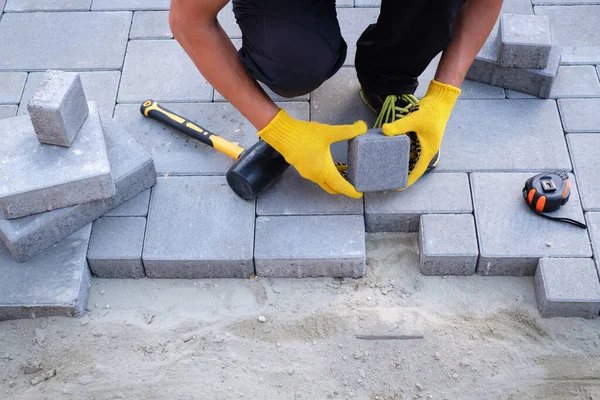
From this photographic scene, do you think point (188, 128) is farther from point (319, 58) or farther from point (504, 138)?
point (504, 138)

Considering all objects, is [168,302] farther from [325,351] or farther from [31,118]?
[31,118]

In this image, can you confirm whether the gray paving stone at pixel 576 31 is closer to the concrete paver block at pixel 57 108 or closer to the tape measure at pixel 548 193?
the tape measure at pixel 548 193

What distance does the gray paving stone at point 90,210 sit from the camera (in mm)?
2980

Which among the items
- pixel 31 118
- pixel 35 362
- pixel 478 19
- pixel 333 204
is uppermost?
pixel 478 19

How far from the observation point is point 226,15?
398 cm

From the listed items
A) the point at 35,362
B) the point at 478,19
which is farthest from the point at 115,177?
the point at 478,19

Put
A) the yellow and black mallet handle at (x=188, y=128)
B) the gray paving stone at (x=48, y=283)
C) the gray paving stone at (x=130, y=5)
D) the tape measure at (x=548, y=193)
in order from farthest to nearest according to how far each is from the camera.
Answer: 1. the gray paving stone at (x=130, y=5)
2. the yellow and black mallet handle at (x=188, y=128)
3. the tape measure at (x=548, y=193)
4. the gray paving stone at (x=48, y=283)

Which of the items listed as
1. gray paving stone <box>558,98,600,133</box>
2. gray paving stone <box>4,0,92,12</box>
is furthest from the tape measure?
gray paving stone <box>4,0,92,12</box>

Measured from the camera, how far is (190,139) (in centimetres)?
345

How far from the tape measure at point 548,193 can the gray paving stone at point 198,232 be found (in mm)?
1132

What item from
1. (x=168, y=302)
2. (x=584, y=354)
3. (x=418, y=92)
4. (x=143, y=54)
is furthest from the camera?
(x=143, y=54)

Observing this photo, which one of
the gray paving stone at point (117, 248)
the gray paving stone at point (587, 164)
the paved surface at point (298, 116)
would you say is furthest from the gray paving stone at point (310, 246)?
the gray paving stone at point (587, 164)

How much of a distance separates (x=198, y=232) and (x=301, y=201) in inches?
17.5

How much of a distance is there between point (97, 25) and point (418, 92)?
169 cm
